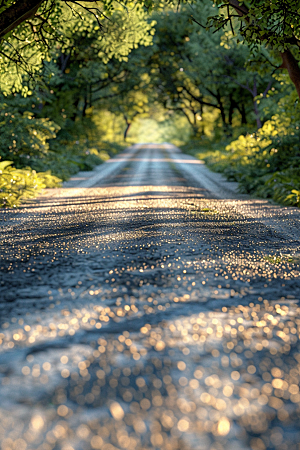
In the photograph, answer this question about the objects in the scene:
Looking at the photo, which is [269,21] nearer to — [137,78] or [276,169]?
[276,169]

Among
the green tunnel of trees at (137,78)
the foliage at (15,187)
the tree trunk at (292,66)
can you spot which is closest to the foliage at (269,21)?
the green tunnel of trees at (137,78)

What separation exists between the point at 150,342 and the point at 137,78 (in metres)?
36.0

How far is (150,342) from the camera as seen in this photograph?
3.37 meters

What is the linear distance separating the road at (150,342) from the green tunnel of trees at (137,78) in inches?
216

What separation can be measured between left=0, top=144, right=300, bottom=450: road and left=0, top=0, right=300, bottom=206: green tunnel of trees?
5.50m

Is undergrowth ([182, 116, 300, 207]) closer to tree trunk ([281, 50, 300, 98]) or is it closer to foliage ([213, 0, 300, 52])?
A: tree trunk ([281, 50, 300, 98])

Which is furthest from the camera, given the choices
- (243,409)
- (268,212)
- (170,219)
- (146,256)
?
(268,212)

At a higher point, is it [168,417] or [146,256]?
[168,417]

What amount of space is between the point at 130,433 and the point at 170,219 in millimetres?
7093

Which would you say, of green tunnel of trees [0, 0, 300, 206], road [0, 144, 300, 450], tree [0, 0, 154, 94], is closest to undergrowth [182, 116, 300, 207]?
green tunnel of trees [0, 0, 300, 206]

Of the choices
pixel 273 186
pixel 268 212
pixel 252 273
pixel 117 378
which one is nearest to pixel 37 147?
pixel 273 186

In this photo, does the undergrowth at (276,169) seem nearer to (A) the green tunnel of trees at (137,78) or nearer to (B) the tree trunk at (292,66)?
(A) the green tunnel of trees at (137,78)

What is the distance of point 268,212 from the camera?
10.9m

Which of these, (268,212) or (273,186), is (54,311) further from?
(273,186)
